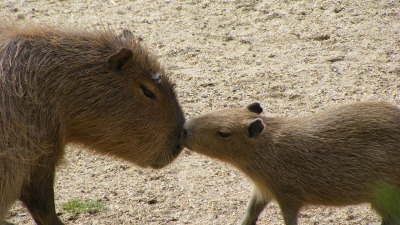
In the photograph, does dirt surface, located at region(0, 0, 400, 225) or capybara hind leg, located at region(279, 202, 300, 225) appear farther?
dirt surface, located at region(0, 0, 400, 225)

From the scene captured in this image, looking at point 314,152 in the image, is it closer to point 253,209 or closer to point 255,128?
point 255,128

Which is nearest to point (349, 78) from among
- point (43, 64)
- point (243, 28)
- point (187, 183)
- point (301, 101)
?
point (301, 101)

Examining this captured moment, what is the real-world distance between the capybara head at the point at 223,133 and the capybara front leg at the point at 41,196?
3.38 ft

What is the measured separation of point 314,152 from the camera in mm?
5844

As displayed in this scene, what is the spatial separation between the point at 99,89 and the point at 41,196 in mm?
838

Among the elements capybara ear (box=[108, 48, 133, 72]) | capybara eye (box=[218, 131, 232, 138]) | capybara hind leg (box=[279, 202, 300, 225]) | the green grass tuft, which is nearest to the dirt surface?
the green grass tuft

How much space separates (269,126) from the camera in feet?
20.0

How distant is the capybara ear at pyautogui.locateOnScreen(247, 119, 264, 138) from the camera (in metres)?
5.92

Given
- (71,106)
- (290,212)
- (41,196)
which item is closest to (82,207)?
(41,196)

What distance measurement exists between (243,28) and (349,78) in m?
1.69

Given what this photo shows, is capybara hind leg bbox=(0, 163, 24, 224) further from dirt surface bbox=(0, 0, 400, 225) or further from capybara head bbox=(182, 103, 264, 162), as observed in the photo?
capybara head bbox=(182, 103, 264, 162)

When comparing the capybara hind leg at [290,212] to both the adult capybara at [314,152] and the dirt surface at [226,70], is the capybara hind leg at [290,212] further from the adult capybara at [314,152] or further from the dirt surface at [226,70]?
the dirt surface at [226,70]

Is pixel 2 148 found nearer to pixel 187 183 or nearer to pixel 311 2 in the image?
pixel 187 183

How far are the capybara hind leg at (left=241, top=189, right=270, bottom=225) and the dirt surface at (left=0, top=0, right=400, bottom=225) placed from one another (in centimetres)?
17
